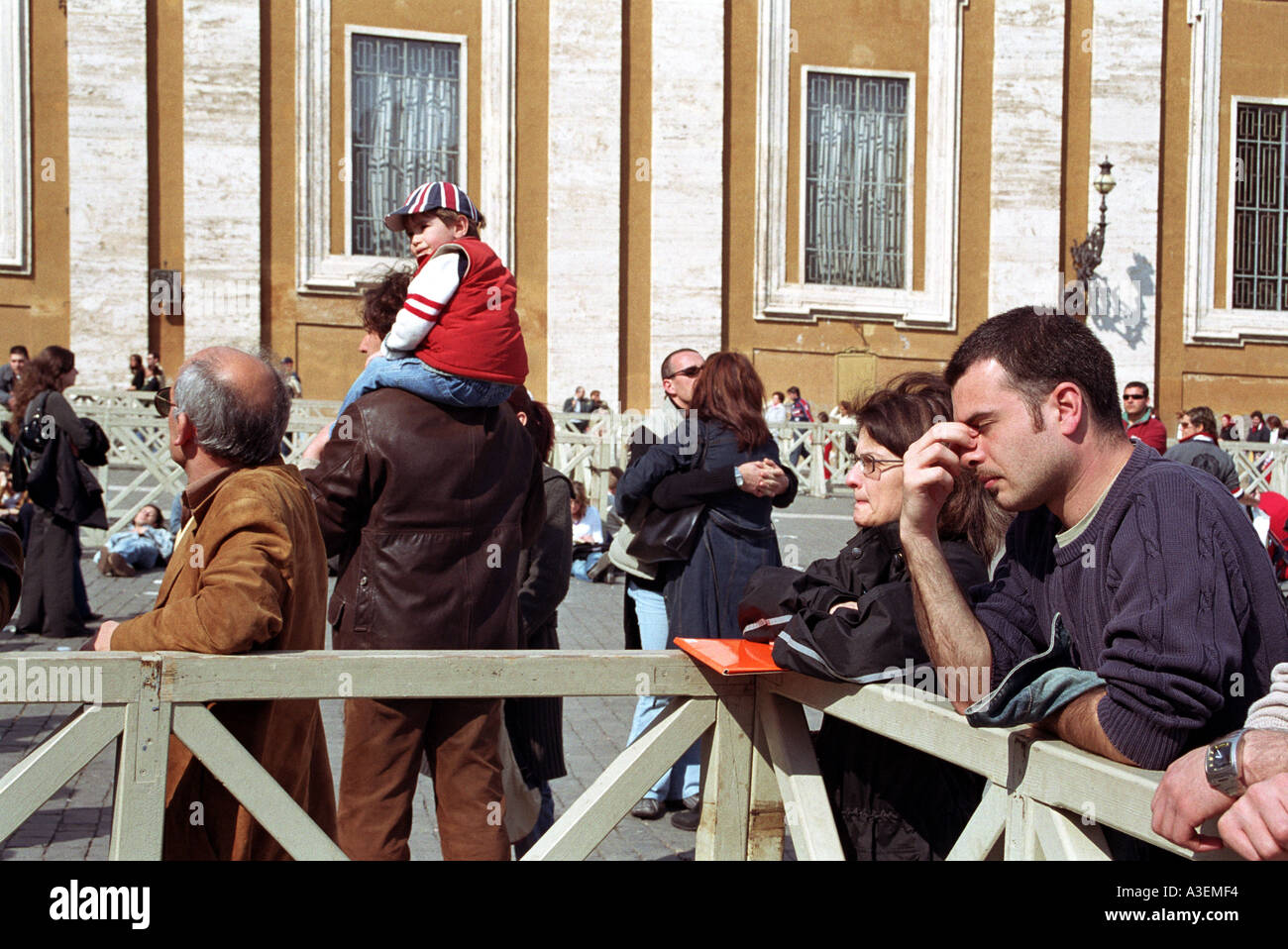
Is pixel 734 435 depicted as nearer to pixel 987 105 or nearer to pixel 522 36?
pixel 522 36

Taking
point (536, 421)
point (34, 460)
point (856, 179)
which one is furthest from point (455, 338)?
point (856, 179)

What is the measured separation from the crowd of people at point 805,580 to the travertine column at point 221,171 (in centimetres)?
1814

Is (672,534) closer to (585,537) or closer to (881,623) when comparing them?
(881,623)

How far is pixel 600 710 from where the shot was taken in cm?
684

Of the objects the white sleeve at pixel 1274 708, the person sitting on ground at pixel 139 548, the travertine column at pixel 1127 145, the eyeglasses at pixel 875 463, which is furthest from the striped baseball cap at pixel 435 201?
the travertine column at pixel 1127 145

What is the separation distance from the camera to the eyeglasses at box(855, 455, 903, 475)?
286 centimetres

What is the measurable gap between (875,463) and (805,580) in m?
0.30

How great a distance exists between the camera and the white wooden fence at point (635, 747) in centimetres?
201

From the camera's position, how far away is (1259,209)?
2484cm

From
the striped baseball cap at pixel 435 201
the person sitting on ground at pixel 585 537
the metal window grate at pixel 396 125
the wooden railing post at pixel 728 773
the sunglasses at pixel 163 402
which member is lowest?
the person sitting on ground at pixel 585 537

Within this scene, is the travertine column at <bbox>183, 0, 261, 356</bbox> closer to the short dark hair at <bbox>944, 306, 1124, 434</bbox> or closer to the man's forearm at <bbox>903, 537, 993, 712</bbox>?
the man's forearm at <bbox>903, 537, 993, 712</bbox>

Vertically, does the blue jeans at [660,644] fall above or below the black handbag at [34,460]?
below

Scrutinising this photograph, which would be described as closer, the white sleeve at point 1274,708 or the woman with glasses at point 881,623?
the white sleeve at point 1274,708

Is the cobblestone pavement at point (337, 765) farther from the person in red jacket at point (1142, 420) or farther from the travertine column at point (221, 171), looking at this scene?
the travertine column at point (221, 171)
